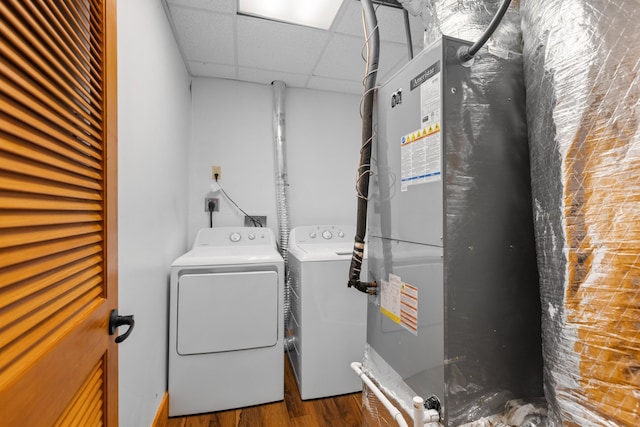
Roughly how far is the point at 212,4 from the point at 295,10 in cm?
46

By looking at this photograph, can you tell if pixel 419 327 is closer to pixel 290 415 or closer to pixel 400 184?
pixel 400 184

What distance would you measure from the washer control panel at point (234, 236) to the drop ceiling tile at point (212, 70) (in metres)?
1.27

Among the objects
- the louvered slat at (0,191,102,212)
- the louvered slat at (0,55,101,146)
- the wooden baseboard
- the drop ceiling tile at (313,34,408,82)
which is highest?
the drop ceiling tile at (313,34,408,82)

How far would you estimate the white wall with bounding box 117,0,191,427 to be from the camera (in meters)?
1.04

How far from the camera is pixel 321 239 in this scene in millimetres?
2412

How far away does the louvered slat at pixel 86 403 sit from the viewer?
1.81 ft

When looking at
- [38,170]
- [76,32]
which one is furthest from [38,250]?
[76,32]

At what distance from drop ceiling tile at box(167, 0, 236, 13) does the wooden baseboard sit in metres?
2.17

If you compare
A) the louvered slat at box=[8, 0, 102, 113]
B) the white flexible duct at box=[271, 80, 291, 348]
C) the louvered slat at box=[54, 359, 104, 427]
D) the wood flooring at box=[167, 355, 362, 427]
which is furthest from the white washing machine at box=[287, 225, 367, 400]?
the louvered slat at box=[8, 0, 102, 113]

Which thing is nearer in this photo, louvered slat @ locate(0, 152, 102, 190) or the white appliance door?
louvered slat @ locate(0, 152, 102, 190)

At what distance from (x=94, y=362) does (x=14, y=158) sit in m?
0.49

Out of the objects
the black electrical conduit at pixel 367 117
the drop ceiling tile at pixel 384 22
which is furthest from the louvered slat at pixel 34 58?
the drop ceiling tile at pixel 384 22

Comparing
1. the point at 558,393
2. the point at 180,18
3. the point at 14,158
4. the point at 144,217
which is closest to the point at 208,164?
the point at 180,18

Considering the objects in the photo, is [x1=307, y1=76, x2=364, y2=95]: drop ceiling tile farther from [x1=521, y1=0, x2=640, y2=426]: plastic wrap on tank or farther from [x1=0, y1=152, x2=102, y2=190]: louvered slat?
[x1=0, y1=152, x2=102, y2=190]: louvered slat
